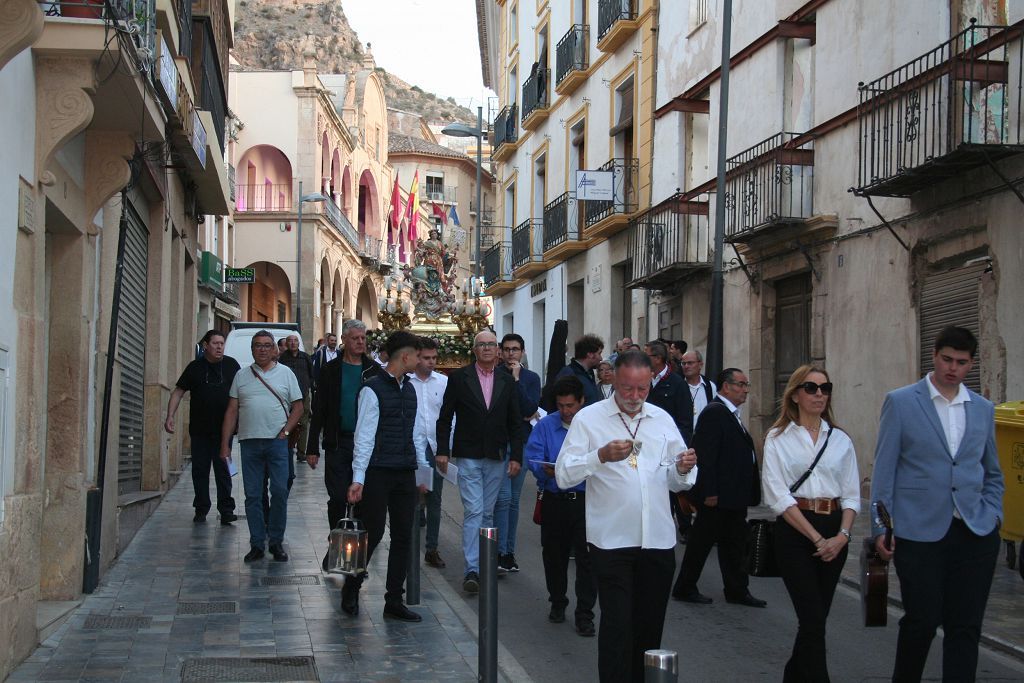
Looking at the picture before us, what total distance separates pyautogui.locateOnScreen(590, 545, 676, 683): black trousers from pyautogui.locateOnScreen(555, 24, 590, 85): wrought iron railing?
76.8ft

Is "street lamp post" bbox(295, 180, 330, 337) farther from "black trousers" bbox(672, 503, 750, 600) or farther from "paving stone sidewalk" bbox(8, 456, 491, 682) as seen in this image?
"black trousers" bbox(672, 503, 750, 600)

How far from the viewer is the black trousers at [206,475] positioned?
41.3 ft

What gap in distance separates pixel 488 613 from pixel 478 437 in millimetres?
3742

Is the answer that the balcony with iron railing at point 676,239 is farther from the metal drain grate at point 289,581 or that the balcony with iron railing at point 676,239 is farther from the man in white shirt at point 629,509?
the man in white shirt at point 629,509

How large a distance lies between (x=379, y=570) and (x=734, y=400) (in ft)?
10.6

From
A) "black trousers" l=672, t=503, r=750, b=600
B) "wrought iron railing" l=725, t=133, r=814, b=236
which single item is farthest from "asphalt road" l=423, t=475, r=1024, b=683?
"wrought iron railing" l=725, t=133, r=814, b=236

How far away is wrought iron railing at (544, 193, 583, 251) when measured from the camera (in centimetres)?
2828

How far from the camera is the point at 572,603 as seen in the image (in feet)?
30.4

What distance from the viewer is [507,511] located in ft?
33.4

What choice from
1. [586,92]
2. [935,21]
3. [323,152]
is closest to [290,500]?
[935,21]

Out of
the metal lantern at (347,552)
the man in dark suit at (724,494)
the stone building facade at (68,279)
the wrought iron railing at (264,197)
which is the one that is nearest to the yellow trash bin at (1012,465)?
the man in dark suit at (724,494)

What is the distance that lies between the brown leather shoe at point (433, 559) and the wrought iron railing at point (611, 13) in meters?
16.0

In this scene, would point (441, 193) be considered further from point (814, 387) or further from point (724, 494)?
point (814, 387)

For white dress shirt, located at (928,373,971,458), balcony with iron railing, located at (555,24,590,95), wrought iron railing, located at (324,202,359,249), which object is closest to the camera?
white dress shirt, located at (928,373,971,458)
